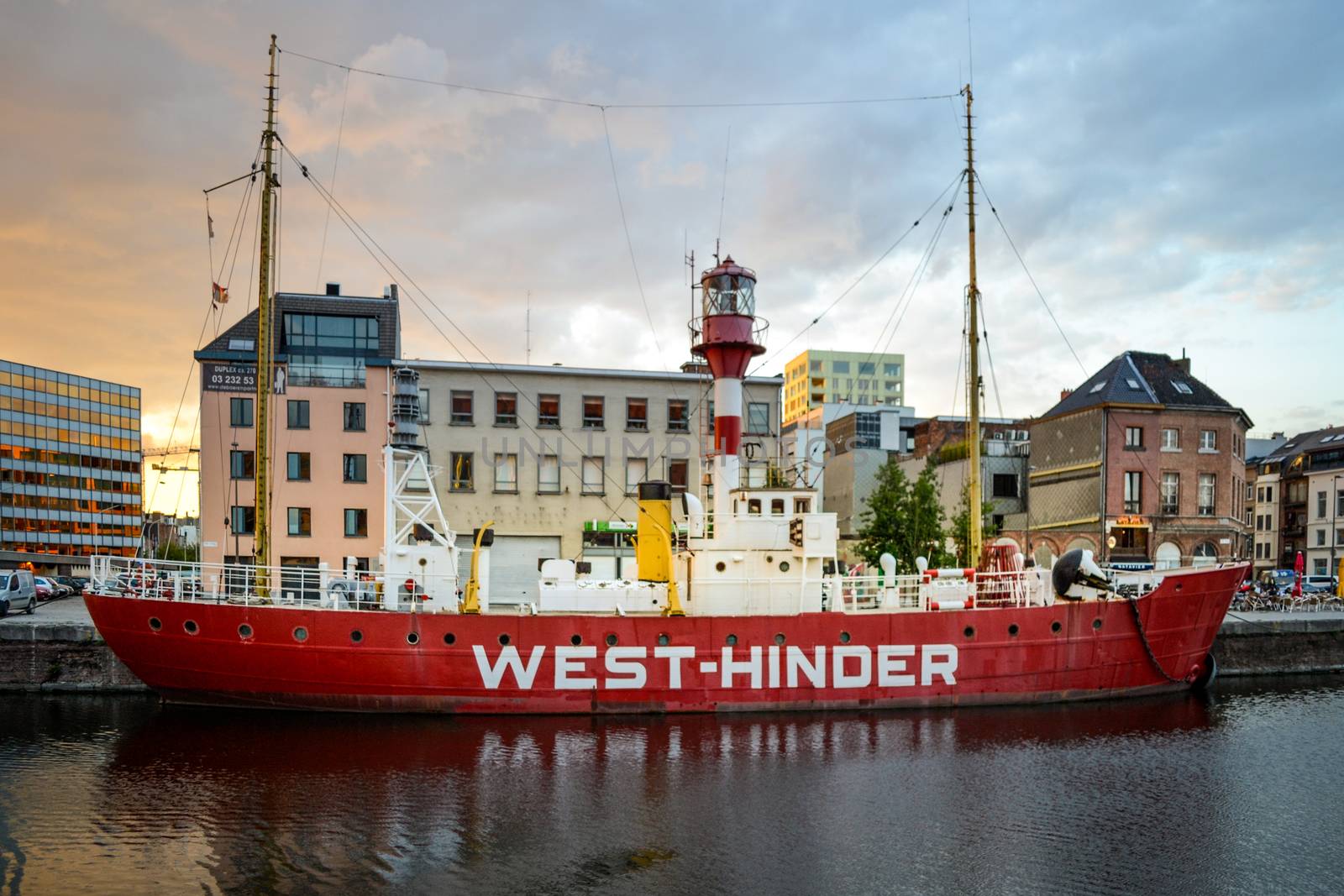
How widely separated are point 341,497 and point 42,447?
6545 centimetres

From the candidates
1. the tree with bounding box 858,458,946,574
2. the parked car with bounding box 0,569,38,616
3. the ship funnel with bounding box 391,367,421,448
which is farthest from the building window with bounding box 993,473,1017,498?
the parked car with bounding box 0,569,38,616

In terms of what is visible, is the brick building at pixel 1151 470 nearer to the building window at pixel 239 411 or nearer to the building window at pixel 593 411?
the building window at pixel 593 411

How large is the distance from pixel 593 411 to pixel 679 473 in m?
4.62

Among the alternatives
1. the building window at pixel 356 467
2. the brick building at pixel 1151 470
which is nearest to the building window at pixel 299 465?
the building window at pixel 356 467

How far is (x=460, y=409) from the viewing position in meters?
40.2

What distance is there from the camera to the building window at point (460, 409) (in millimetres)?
40031

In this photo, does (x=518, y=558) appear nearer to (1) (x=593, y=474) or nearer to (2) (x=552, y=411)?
(1) (x=593, y=474)

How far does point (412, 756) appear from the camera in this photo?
1898 centimetres

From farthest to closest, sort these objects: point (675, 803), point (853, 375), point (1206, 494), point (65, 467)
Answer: point (853, 375) → point (65, 467) → point (1206, 494) → point (675, 803)

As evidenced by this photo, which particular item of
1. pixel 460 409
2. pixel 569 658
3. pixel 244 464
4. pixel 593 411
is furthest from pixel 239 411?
pixel 569 658

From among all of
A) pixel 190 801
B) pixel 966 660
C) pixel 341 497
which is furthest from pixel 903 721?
pixel 341 497

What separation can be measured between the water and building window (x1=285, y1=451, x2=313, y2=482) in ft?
55.9

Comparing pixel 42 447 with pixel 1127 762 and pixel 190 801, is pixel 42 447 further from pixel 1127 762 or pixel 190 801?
pixel 1127 762

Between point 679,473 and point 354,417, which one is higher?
point 354,417
